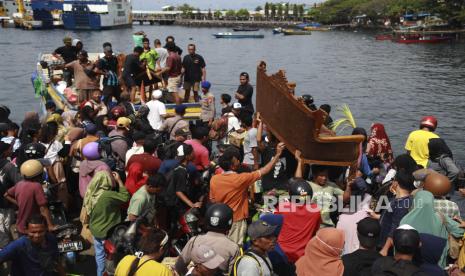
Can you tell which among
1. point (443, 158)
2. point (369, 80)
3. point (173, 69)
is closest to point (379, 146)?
point (443, 158)

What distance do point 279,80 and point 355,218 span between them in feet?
10.9

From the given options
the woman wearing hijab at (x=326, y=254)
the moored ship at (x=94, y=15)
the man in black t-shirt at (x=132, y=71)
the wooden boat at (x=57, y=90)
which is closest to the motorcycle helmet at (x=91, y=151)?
the woman wearing hijab at (x=326, y=254)

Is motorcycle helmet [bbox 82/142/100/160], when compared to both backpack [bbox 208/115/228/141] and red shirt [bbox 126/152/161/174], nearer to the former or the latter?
red shirt [bbox 126/152/161/174]

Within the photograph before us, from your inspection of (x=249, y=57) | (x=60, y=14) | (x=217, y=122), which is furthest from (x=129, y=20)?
(x=217, y=122)

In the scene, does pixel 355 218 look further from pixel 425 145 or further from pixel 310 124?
pixel 425 145

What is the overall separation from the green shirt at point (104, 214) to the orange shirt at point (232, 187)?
47.2 inches

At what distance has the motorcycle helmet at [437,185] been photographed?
534 cm

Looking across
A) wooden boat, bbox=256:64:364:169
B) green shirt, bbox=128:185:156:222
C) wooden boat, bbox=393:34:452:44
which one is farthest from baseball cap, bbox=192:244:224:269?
wooden boat, bbox=393:34:452:44

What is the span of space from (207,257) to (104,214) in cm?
221

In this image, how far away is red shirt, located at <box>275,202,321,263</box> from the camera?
5.40 metres

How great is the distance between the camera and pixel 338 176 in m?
7.53

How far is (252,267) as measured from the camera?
4055 millimetres

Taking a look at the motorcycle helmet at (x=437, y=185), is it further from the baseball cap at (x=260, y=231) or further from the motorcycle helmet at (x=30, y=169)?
the motorcycle helmet at (x=30, y=169)

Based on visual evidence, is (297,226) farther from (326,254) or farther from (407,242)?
(407,242)
